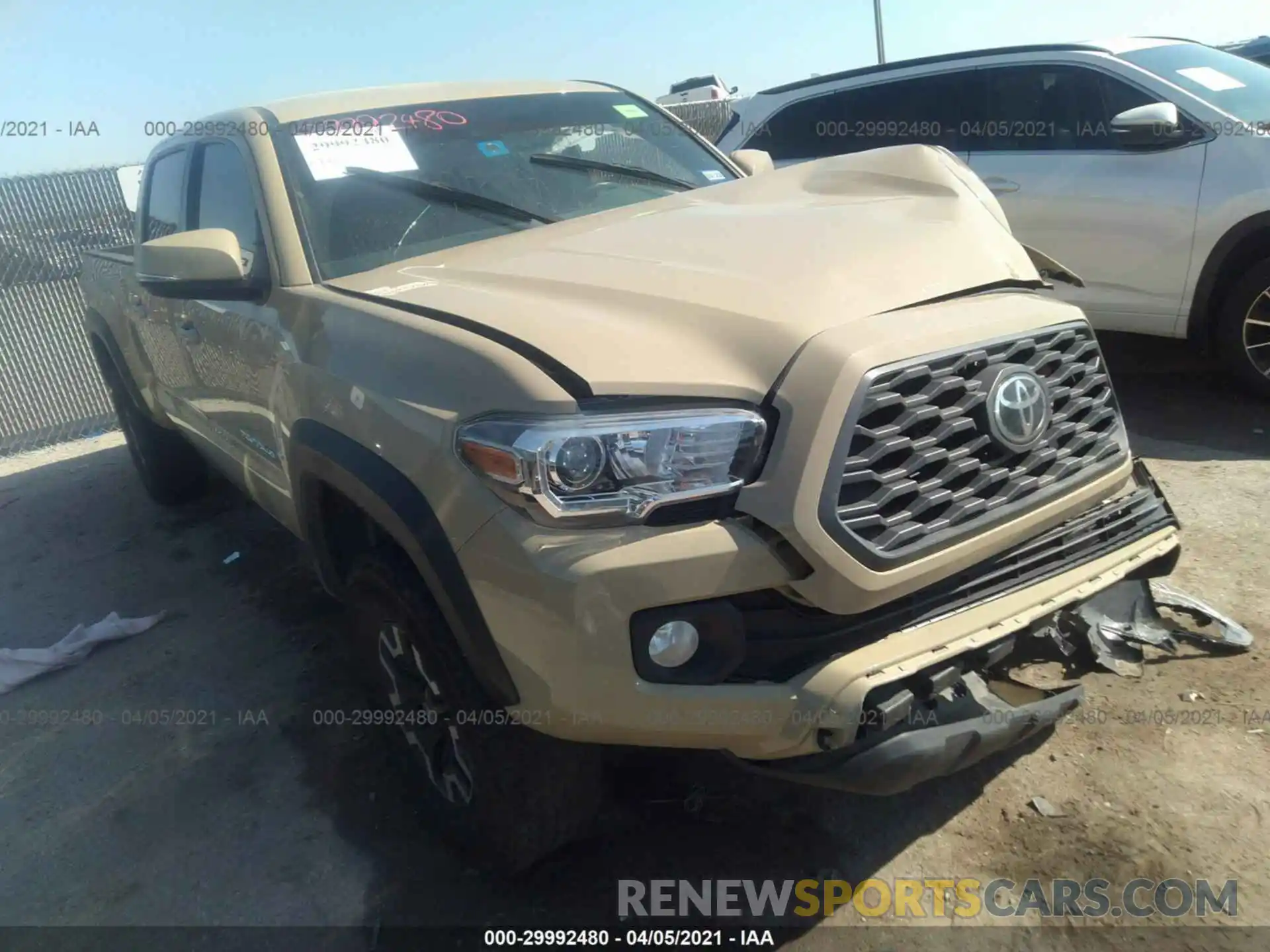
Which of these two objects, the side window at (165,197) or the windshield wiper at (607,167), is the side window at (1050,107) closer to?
the windshield wiper at (607,167)

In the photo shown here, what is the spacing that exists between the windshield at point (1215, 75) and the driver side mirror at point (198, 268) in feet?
15.7

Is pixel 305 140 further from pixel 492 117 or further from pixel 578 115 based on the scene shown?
pixel 578 115

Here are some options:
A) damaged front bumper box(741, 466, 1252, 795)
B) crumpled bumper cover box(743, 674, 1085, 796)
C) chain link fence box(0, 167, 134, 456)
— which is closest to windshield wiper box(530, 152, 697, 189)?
damaged front bumper box(741, 466, 1252, 795)

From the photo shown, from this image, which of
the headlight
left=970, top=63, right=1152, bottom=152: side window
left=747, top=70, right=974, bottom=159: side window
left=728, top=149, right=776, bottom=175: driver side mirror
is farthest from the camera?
left=747, top=70, right=974, bottom=159: side window

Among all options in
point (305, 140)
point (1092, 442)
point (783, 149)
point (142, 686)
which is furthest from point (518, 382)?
point (783, 149)

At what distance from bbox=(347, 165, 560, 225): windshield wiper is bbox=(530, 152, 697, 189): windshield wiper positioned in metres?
0.29

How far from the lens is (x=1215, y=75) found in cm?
516

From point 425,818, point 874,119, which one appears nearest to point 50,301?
point 874,119

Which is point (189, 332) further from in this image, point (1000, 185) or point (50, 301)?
point (50, 301)

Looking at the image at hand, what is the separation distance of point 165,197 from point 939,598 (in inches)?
157

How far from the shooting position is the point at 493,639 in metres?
1.91

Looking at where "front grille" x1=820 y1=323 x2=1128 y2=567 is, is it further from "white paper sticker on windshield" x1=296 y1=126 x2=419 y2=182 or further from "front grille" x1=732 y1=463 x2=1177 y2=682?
"white paper sticker on windshield" x1=296 y1=126 x2=419 y2=182

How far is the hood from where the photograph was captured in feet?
6.23

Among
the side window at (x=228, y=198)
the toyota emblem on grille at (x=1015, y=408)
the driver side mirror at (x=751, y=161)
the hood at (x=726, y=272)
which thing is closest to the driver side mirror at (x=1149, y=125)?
the driver side mirror at (x=751, y=161)
